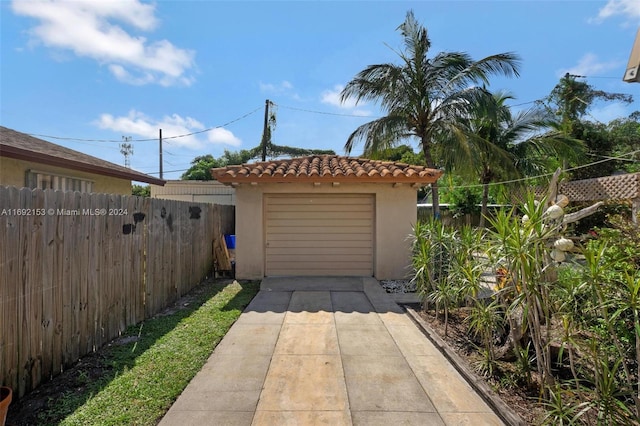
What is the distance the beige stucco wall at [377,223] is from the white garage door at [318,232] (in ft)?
0.92

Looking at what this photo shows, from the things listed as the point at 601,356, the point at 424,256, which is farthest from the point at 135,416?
the point at 424,256

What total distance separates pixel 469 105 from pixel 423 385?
Result: 33.1ft

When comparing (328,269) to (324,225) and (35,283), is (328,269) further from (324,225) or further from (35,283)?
(35,283)

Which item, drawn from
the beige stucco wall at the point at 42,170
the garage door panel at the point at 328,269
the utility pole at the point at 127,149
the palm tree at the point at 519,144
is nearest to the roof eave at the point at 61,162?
the beige stucco wall at the point at 42,170

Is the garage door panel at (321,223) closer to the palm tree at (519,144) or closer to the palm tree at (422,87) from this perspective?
the palm tree at (422,87)

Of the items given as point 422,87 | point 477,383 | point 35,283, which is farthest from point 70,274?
point 422,87

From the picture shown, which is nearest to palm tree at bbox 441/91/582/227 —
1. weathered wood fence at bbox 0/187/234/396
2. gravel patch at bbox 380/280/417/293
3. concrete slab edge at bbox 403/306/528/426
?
gravel patch at bbox 380/280/417/293

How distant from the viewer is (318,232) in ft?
29.6

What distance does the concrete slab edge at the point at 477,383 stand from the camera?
2.95m

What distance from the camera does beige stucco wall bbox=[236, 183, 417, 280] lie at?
8711 millimetres

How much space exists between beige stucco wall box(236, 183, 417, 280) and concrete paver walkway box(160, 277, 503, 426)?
113 inches

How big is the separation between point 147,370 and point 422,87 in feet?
37.0

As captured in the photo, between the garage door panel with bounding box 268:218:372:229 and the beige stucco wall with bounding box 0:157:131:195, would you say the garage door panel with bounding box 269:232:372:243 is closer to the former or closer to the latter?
the garage door panel with bounding box 268:218:372:229

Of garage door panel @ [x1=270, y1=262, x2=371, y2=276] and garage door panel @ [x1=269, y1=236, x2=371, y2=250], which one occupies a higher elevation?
garage door panel @ [x1=269, y1=236, x2=371, y2=250]
